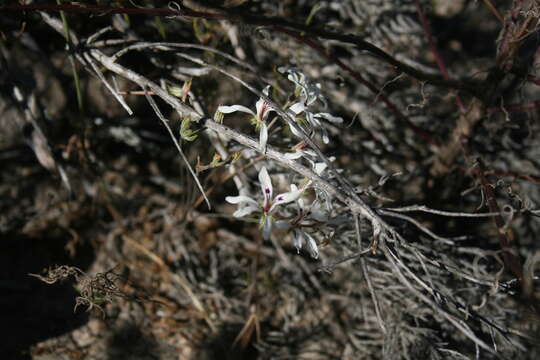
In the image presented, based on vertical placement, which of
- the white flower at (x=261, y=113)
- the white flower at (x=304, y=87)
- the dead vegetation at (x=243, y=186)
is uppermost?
the white flower at (x=304, y=87)

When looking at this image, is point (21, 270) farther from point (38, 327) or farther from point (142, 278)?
point (142, 278)

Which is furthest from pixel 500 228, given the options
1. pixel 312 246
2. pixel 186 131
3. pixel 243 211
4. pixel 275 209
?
pixel 186 131

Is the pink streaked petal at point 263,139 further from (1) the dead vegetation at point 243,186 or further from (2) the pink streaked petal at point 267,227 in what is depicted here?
(2) the pink streaked petal at point 267,227

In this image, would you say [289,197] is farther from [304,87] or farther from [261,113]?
[304,87]

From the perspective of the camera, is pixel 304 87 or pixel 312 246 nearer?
pixel 312 246

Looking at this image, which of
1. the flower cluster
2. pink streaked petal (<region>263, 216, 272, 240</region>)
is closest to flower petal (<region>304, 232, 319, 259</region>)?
the flower cluster

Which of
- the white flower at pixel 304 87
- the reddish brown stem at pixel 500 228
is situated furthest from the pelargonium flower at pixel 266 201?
the reddish brown stem at pixel 500 228

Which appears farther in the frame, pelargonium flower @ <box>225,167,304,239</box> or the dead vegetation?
the dead vegetation

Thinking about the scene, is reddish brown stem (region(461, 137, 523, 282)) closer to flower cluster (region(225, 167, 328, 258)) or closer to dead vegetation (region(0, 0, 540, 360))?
dead vegetation (region(0, 0, 540, 360))
